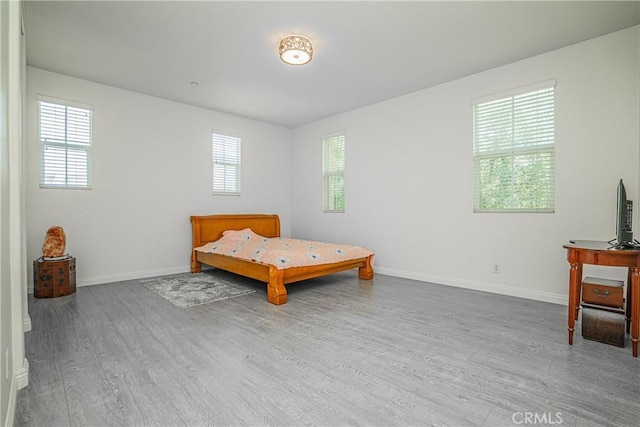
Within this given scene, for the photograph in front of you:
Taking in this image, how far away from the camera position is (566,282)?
3.38m

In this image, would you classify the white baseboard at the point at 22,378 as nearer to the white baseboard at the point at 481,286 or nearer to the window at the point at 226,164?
the window at the point at 226,164

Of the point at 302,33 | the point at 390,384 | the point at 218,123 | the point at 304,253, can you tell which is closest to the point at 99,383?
the point at 390,384

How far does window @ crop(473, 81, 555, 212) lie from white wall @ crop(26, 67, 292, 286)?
4.10 metres

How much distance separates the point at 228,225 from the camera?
5.61 meters

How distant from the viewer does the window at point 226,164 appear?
5.67 meters

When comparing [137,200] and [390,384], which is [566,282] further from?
[137,200]

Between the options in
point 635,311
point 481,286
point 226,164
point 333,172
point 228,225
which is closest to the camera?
point 635,311

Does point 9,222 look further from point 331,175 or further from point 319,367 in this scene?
point 331,175

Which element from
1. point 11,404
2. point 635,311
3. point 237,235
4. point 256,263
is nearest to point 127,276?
point 237,235

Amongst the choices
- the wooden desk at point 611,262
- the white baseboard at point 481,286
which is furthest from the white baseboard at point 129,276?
the wooden desk at point 611,262

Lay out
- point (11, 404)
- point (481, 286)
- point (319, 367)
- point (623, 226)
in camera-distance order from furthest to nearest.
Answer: point (481, 286) → point (623, 226) → point (319, 367) → point (11, 404)

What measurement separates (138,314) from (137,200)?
226 centimetres

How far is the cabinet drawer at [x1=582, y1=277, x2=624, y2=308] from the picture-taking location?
7.80 feet

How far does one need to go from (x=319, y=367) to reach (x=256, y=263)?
1.90 metres
